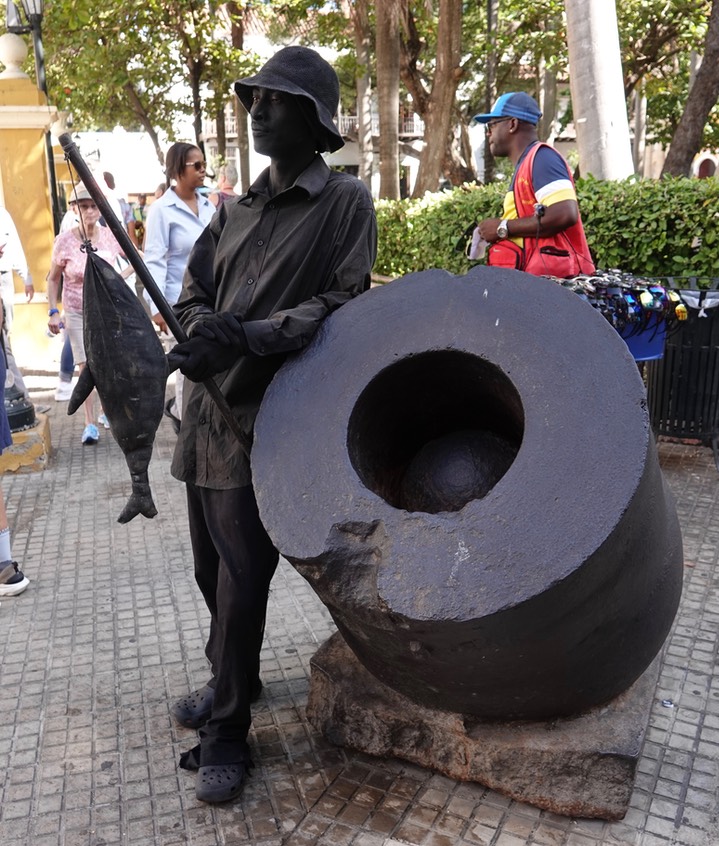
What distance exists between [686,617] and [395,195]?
990 cm

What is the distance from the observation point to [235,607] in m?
2.66

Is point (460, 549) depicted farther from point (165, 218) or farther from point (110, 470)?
point (110, 470)

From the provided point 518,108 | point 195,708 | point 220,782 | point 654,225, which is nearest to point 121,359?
point 220,782

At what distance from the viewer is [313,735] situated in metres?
2.91

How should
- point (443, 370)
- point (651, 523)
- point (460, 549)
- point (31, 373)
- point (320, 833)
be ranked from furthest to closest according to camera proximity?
point (31, 373), point (443, 370), point (320, 833), point (651, 523), point (460, 549)

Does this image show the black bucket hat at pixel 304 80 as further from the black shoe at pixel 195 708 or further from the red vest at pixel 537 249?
the red vest at pixel 537 249

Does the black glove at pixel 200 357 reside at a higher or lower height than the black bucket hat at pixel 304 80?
lower

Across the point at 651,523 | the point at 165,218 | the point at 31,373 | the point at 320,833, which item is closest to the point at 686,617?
the point at 651,523

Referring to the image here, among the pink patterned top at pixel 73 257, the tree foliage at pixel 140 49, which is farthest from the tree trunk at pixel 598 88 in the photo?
the tree foliage at pixel 140 49

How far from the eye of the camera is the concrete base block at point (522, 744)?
241 cm

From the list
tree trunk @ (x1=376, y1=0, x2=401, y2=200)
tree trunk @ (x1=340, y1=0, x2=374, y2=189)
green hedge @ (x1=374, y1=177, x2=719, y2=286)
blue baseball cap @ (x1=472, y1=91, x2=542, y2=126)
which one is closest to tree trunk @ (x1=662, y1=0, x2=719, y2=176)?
tree trunk @ (x1=376, y1=0, x2=401, y2=200)

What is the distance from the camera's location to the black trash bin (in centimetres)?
552

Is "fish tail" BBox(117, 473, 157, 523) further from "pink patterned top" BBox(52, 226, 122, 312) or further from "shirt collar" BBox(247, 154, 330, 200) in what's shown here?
"pink patterned top" BBox(52, 226, 122, 312)

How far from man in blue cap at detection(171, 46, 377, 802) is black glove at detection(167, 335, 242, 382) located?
5cm
